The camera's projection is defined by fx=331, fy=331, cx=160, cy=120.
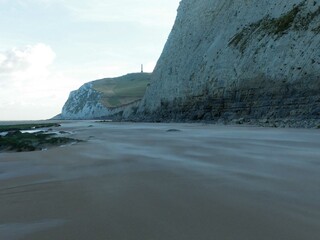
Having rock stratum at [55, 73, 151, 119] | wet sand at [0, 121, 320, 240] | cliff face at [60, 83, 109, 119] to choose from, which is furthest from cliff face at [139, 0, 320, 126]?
rock stratum at [55, 73, 151, 119]

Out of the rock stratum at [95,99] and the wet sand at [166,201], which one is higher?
the rock stratum at [95,99]

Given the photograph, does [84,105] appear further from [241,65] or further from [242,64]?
[242,64]

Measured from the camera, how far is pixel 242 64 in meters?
34.4

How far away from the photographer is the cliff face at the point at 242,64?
2566cm

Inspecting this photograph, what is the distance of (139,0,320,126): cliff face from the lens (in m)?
25.7

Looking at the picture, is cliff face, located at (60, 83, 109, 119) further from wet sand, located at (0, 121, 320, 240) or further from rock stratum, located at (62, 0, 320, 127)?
wet sand, located at (0, 121, 320, 240)

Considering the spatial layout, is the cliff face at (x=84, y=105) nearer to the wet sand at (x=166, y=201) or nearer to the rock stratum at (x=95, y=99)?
the rock stratum at (x=95, y=99)

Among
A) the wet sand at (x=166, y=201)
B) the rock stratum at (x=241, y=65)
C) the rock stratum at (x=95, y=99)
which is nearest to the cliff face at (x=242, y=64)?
the rock stratum at (x=241, y=65)

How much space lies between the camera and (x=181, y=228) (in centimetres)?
329

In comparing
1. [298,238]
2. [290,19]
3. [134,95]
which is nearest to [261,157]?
[298,238]

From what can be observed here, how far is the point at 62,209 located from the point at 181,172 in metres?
2.77

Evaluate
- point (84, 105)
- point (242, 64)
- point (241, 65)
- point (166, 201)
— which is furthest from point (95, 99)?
point (166, 201)

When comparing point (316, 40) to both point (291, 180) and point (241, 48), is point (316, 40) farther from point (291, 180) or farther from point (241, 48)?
point (291, 180)

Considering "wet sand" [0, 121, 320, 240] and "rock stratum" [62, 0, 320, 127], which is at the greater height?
"rock stratum" [62, 0, 320, 127]
